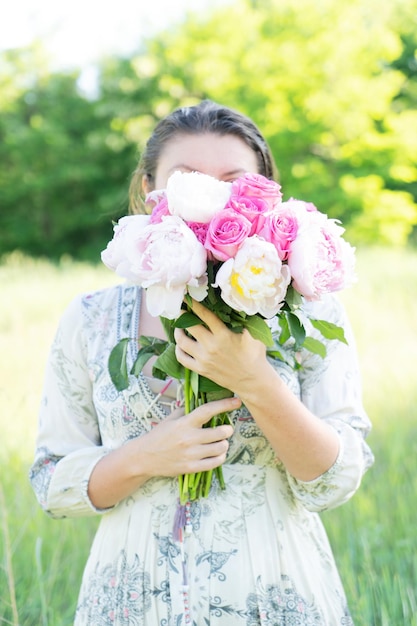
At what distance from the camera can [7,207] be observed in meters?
23.9

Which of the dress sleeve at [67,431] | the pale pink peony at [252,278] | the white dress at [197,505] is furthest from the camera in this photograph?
the dress sleeve at [67,431]

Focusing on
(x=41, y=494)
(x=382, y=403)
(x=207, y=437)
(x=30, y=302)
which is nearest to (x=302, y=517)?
(x=207, y=437)

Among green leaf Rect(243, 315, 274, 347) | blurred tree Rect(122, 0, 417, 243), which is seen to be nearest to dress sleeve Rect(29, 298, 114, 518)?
green leaf Rect(243, 315, 274, 347)

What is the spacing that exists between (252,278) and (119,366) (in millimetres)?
493

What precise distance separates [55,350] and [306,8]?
1574cm

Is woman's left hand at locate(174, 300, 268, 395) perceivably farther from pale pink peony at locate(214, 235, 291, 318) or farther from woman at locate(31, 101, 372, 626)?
pale pink peony at locate(214, 235, 291, 318)

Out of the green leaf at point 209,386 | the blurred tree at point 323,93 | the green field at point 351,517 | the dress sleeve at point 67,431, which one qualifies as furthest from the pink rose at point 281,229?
the blurred tree at point 323,93

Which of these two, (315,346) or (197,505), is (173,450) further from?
(315,346)

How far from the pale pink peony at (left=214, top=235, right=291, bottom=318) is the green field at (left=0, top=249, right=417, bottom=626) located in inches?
37.6

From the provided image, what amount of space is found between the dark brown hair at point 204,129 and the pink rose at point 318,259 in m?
0.56

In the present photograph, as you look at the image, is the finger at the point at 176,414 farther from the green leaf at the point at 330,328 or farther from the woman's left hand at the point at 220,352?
the green leaf at the point at 330,328

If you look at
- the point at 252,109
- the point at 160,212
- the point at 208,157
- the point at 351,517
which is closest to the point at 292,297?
the point at 160,212

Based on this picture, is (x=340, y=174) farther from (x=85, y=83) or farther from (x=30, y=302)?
(x=30, y=302)

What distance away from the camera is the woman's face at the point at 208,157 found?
173 cm
